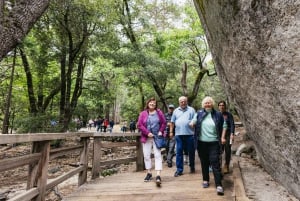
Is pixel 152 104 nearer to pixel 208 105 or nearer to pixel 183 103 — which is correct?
pixel 183 103

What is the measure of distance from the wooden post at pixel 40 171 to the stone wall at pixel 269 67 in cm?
304

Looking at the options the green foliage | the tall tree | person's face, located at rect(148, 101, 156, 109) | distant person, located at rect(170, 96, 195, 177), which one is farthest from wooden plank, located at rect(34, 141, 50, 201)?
the green foliage

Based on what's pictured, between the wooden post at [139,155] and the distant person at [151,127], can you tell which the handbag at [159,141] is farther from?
the wooden post at [139,155]

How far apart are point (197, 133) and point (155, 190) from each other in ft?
4.31

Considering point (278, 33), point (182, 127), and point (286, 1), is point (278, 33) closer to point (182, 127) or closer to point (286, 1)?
point (286, 1)

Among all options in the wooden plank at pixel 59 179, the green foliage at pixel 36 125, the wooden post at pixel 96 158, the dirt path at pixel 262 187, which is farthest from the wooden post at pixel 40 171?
the green foliage at pixel 36 125

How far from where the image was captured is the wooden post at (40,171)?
372 cm

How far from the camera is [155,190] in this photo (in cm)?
499

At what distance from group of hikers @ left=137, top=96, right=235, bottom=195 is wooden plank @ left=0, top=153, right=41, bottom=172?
2447 millimetres

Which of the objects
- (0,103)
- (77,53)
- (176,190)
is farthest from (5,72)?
(176,190)

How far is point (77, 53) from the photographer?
14.0 metres

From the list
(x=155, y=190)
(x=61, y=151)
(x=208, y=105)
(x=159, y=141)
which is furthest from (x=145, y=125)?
(x=61, y=151)

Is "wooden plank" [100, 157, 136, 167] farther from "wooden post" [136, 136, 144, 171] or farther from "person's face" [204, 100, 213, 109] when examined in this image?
"person's face" [204, 100, 213, 109]

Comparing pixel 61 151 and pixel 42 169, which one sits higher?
pixel 61 151
